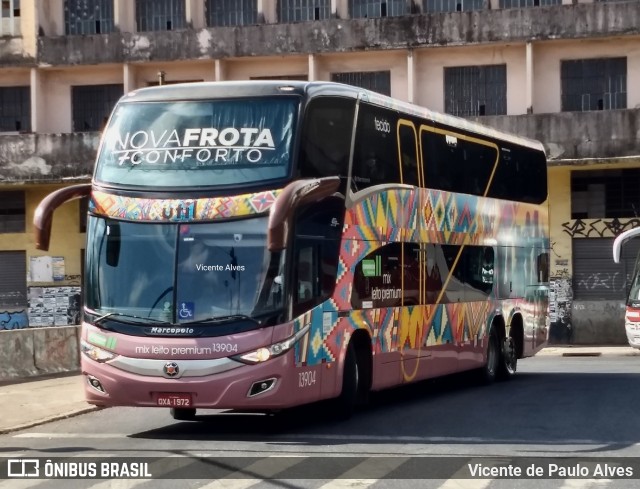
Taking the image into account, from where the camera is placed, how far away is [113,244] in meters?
15.4

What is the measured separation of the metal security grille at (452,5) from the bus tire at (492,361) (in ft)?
57.8

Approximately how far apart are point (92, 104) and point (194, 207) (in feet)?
91.1

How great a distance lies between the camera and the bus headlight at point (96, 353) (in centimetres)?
1516

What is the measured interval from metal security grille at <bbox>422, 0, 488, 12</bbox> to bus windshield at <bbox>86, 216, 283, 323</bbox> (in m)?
25.6

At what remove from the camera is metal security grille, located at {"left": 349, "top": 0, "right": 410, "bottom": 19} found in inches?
1572

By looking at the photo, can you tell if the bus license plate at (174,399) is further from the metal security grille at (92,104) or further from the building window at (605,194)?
the metal security grille at (92,104)

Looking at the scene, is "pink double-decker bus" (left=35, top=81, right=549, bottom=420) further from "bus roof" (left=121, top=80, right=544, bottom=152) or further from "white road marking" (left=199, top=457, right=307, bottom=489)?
"white road marking" (left=199, top=457, right=307, bottom=489)

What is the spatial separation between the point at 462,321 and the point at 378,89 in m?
19.6

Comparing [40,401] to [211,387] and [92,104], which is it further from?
[92,104]

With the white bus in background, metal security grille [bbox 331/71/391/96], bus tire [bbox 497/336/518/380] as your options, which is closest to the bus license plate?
bus tire [bbox 497/336/518/380]

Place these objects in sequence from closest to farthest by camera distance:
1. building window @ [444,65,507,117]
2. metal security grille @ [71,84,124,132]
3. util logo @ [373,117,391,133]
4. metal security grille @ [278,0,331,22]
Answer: util logo @ [373,117,391,133] < building window @ [444,65,507,117] < metal security grille @ [278,0,331,22] < metal security grille @ [71,84,124,132]

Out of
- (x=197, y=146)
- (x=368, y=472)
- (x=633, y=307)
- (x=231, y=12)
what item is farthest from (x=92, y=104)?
(x=368, y=472)

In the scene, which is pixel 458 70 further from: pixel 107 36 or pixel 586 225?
pixel 107 36

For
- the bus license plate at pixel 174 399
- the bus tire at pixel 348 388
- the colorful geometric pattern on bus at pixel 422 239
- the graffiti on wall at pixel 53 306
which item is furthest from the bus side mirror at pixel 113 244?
the graffiti on wall at pixel 53 306
